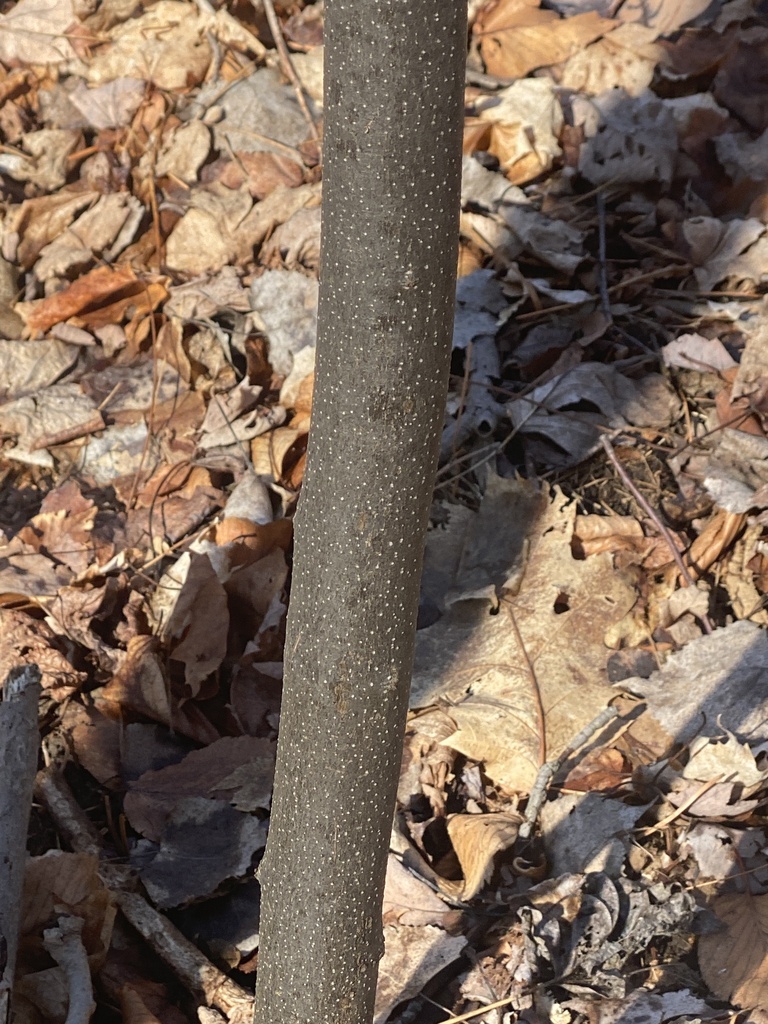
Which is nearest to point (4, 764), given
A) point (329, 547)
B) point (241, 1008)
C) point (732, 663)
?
point (241, 1008)

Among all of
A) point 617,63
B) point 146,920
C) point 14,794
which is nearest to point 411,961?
point 146,920

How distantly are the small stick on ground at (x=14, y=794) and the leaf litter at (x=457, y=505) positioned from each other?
4.7 inches

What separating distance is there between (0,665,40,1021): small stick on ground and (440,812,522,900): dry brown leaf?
80 centimetres

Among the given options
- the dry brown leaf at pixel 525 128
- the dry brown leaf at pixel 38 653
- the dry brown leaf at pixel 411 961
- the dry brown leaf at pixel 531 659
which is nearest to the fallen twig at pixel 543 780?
the dry brown leaf at pixel 531 659

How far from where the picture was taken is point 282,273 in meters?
3.26

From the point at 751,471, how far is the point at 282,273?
1.59 metres

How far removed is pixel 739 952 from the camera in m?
1.82

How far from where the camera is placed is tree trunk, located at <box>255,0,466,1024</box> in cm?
104

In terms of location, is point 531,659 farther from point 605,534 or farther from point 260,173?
point 260,173

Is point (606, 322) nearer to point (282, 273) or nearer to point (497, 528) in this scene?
point (497, 528)

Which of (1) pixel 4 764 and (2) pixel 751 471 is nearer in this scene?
(1) pixel 4 764

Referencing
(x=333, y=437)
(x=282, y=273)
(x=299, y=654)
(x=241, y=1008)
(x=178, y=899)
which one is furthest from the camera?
(x=282, y=273)

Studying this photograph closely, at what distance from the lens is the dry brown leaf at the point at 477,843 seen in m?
1.97

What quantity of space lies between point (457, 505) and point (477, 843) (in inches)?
37.2
